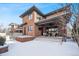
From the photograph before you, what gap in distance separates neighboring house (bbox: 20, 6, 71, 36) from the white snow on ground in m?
0.22

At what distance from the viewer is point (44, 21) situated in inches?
113

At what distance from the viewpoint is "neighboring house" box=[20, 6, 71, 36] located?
2.79m

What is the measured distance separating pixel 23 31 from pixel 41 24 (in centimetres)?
39

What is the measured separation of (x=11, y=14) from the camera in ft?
9.23

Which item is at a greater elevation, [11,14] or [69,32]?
[11,14]

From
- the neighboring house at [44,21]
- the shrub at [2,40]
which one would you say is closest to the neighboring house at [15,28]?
the neighboring house at [44,21]

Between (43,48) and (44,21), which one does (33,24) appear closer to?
(44,21)

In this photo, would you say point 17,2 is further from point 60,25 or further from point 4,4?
point 60,25

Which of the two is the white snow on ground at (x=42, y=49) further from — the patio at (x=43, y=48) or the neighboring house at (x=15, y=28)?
the neighboring house at (x=15, y=28)

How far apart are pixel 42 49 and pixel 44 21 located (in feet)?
1.81

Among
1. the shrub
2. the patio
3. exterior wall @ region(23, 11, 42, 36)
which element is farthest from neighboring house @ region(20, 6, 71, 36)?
the shrub

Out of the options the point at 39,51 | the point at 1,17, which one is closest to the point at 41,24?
the point at 39,51

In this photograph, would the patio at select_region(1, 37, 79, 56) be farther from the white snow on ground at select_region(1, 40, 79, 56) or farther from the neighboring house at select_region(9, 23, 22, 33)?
the neighboring house at select_region(9, 23, 22, 33)

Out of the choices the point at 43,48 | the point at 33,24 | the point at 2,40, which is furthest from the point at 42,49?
the point at 2,40
